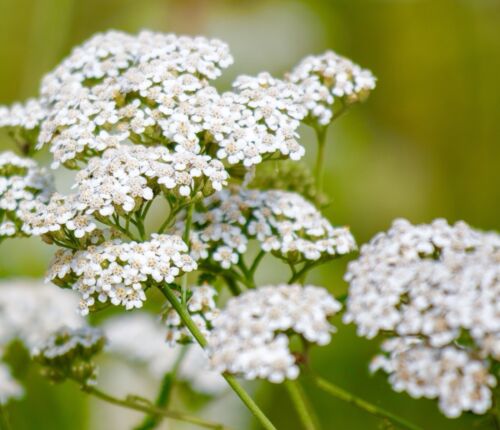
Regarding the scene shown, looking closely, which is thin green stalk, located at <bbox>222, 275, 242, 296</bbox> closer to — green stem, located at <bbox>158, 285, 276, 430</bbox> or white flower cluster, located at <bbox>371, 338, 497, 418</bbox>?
green stem, located at <bbox>158, 285, 276, 430</bbox>

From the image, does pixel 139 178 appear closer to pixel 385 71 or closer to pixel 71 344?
pixel 71 344

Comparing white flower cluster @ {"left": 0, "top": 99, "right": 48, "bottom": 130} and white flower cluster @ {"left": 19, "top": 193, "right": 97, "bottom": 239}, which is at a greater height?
white flower cluster @ {"left": 0, "top": 99, "right": 48, "bottom": 130}

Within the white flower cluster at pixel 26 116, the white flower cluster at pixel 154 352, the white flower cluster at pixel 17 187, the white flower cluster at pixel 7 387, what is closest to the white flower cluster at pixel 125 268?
the white flower cluster at pixel 17 187

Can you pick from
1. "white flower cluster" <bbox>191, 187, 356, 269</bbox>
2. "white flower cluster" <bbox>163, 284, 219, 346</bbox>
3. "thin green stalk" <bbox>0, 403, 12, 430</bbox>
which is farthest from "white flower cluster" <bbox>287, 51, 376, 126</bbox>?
"thin green stalk" <bbox>0, 403, 12, 430</bbox>

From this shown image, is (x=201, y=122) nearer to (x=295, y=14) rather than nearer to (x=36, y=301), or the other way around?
(x=36, y=301)

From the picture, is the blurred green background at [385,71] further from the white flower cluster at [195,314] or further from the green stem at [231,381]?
the green stem at [231,381]

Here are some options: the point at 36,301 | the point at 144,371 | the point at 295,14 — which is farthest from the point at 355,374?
the point at 295,14
